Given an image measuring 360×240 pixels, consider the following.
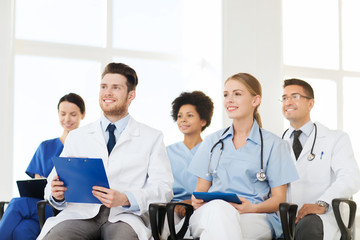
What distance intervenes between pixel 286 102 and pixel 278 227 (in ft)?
3.68

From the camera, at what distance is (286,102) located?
349 centimetres

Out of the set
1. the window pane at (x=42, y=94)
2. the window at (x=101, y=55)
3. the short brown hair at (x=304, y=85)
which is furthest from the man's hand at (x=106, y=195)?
the window pane at (x=42, y=94)

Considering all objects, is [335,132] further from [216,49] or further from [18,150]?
[18,150]

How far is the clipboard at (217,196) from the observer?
2.42 metres

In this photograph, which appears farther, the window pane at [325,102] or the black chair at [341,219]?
the window pane at [325,102]

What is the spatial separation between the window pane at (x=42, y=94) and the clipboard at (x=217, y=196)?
90.1 inches

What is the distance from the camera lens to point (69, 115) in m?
3.90

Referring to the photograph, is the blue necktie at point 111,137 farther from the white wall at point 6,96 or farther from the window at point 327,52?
the window at point 327,52

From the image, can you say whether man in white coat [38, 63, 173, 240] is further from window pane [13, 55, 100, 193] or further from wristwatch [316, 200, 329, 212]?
window pane [13, 55, 100, 193]

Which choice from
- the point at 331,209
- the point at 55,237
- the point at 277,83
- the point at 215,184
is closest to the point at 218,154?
the point at 215,184

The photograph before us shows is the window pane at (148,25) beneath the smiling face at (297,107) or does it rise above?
above

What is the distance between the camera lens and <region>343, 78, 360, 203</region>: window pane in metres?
5.68

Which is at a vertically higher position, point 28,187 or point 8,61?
point 8,61

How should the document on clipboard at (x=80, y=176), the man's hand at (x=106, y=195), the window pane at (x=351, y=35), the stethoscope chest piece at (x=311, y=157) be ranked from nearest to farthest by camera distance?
the document on clipboard at (x=80, y=176) → the man's hand at (x=106, y=195) → the stethoscope chest piece at (x=311, y=157) → the window pane at (x=351, y=35)
